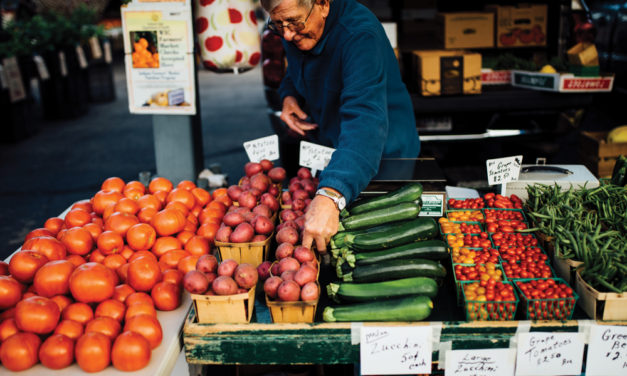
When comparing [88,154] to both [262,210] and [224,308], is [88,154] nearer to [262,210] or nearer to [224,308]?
[262,210]

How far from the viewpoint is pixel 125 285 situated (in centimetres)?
206

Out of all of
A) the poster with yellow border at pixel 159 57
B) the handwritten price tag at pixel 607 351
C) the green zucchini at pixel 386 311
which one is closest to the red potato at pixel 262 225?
the green zucchini at pixel 386 311

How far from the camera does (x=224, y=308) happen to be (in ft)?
5.96

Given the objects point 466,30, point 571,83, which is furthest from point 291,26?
point 466,30

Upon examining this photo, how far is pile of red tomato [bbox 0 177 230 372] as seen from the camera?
1.74 metres

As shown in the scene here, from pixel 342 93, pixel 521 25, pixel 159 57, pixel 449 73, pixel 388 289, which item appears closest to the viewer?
pixel 388 289

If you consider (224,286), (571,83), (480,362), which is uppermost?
(571,83)

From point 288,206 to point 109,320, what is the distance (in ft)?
3.22

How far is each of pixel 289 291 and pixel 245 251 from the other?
0.42 m

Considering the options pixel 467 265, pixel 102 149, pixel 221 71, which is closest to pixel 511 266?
pixel 467 265

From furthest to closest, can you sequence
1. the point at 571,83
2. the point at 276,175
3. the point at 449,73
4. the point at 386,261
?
the point at 449,73
the point at 571,83
the point at 276,175
the point at 386,261

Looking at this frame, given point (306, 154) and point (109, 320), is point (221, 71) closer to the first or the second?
point (306, 154)

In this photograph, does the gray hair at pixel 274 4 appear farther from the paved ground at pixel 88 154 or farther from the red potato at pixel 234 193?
the paved ground at pixel 88 154

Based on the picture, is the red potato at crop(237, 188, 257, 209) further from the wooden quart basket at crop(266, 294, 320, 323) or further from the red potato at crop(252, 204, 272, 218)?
the wooden quart basket at crop(266, 294, 320, 323)
